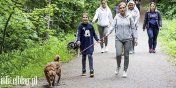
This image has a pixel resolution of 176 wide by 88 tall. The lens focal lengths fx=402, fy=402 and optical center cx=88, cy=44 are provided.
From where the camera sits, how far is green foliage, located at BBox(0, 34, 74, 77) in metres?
12.9

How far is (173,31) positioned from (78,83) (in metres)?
12.7

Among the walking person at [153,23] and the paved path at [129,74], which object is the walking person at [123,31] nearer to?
the paved path at [129,74]

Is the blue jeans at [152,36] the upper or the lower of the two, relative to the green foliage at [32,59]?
upper

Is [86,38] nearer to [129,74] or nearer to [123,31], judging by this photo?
[123,31]

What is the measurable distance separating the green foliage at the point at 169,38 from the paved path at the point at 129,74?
0.78 meters

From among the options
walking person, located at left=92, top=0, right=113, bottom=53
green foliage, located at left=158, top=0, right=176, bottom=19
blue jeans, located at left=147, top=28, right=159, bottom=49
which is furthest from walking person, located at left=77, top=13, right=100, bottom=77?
green foliage, located at left=158, top=0, right=176, bottom=19

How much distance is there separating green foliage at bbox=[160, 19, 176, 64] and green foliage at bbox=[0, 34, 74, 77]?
4.43 meters

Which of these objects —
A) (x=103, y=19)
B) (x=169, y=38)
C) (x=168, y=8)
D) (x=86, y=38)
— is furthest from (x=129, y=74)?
(x=168, y=8)

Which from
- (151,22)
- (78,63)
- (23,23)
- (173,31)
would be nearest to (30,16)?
(23,23)

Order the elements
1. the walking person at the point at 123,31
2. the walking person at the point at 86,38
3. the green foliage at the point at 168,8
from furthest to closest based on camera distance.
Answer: the green foliage at the point at 168,8, the walking person at the point at 86,38, the walking person at the point at 123,31

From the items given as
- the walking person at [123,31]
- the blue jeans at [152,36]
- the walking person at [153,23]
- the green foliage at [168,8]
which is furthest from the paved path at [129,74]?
the green foliage at [168,8]

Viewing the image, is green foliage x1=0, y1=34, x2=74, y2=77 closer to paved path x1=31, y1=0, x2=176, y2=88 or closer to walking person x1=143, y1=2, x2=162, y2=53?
paved path x1=31, y1=0, x2=176, y2=88

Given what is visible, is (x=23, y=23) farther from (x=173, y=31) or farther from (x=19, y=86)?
(x=173, y=31)

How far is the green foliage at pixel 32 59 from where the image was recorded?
1286 centimetres
